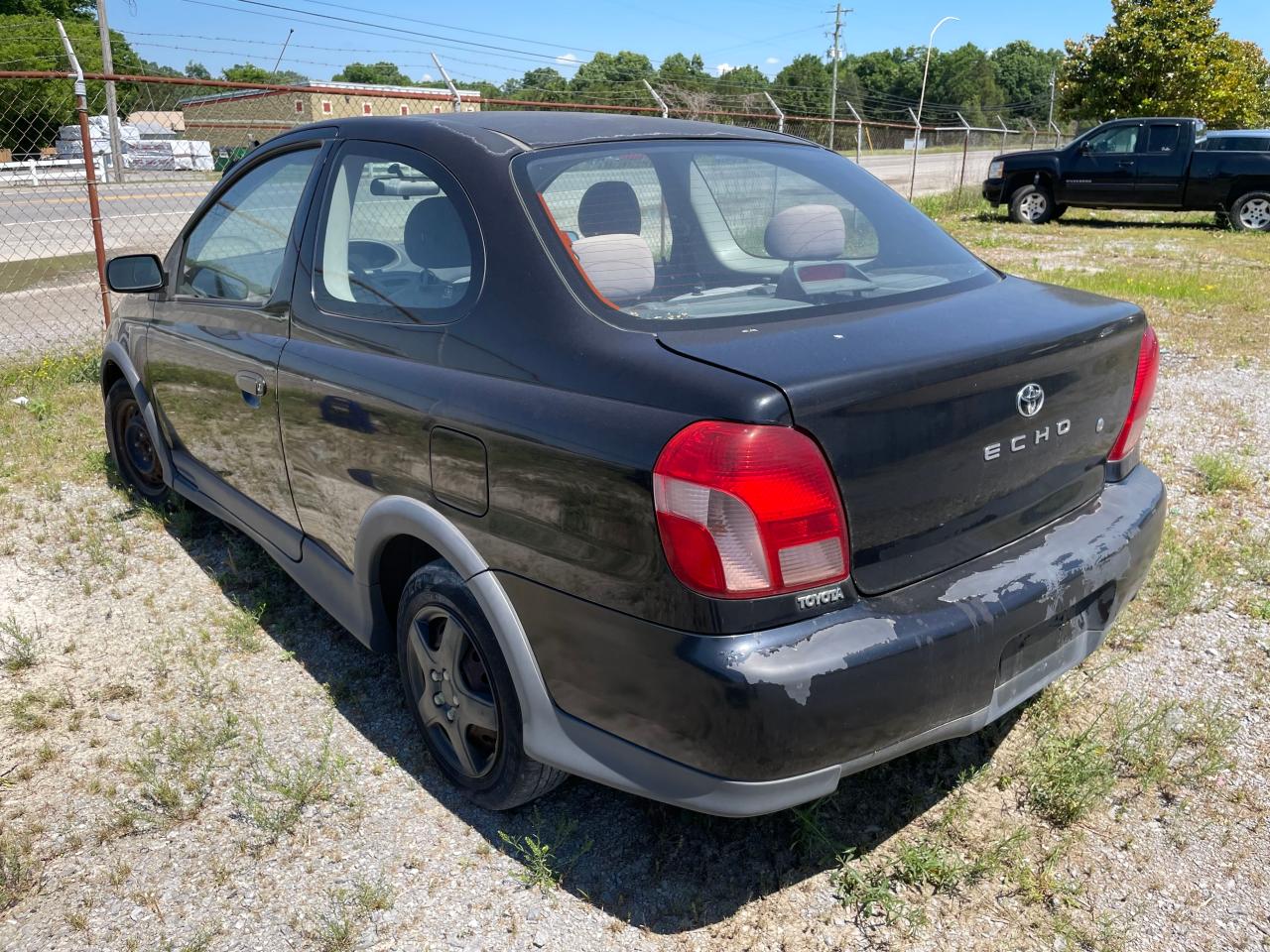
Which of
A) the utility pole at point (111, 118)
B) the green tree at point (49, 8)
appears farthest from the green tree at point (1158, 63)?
the green tree at point (49, 8)

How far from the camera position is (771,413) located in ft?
6.29

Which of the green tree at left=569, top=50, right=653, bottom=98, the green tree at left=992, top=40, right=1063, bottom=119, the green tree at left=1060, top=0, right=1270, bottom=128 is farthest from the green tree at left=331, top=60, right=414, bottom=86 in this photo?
A: the green tree at left=992, top=40, right=1063, bottom=119

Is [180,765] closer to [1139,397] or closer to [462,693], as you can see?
[462,693]

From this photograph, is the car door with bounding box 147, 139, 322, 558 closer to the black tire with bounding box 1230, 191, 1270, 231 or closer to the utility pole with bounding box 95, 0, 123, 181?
the utility pole with bounding box 95, 0, 123, 181

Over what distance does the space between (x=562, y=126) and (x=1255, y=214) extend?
17.0 metres

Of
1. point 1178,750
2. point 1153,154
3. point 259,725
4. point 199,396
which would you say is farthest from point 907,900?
point 1153,154

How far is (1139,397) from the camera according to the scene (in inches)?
109

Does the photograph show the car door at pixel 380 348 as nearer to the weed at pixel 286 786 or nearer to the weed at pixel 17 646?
the weed at pixel 286 786

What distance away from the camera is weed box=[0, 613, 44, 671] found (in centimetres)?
354

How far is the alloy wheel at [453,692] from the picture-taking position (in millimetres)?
2597

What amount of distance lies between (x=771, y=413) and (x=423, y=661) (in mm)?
1369

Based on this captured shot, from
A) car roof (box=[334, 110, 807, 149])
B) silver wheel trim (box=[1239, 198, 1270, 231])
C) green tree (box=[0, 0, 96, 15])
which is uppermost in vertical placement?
green tree (box=[0, 0, 96, 15])

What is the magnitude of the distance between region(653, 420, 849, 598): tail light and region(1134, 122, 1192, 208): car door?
17357 mm

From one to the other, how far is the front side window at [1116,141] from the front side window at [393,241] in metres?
16.9
